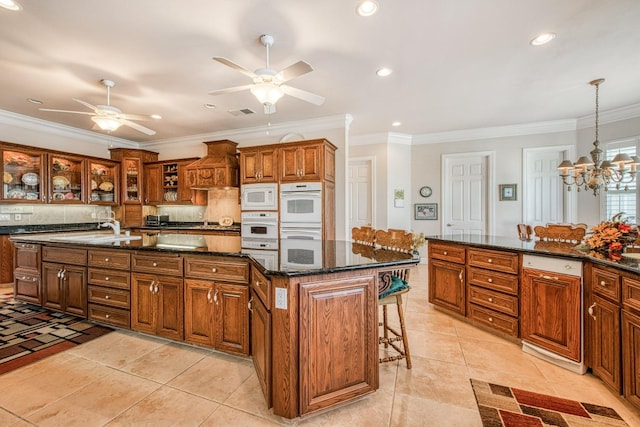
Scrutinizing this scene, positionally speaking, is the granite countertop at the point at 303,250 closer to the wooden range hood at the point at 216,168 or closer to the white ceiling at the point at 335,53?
the white ceiling at the point at 335,53

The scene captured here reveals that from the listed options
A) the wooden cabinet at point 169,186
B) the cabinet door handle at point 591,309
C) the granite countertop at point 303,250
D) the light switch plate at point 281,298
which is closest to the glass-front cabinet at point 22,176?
the wooden cabinet at point 169,186

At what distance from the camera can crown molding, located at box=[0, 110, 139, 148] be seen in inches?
178

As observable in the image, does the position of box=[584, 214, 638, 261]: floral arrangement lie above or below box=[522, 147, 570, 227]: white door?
below

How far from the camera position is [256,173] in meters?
4.69

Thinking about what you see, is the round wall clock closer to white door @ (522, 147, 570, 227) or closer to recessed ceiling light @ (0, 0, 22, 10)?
white door @ (522, 147, 570, 227)

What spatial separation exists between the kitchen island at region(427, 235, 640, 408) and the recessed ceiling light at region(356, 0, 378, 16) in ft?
7.41

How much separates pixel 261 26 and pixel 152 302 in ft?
8.43

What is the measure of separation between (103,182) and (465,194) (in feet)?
24.4

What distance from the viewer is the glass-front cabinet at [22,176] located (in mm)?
4379

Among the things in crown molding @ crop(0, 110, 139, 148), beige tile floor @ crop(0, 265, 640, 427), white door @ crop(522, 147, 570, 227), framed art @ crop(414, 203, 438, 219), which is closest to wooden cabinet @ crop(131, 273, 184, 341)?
beige tile floor @ crop(0, 265, 640, 427)

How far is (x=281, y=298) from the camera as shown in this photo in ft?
5.00

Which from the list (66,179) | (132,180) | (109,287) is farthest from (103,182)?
(109,287)

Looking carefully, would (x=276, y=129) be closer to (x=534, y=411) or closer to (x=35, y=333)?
(x=35, y=333)

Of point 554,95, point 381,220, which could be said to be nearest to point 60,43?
point 381,220
